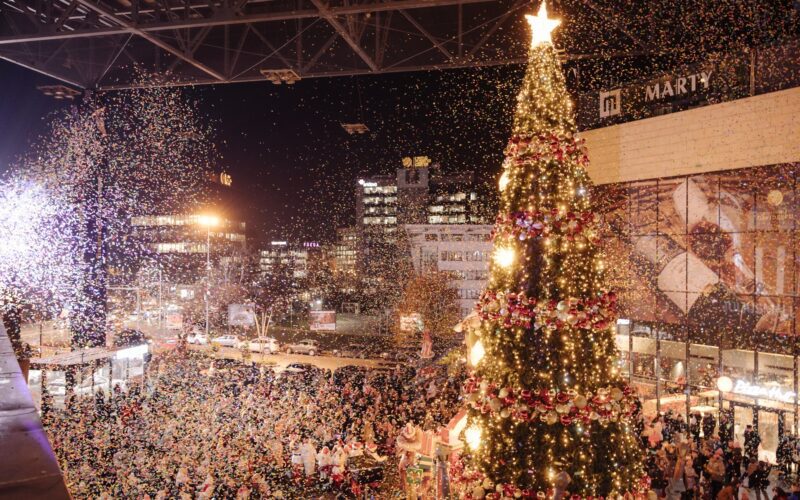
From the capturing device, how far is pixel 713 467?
1040 cm

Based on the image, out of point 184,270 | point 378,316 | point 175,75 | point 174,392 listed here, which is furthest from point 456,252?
point 175,75

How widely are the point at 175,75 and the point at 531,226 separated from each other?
35.2 ft

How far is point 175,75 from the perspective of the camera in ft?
42.3

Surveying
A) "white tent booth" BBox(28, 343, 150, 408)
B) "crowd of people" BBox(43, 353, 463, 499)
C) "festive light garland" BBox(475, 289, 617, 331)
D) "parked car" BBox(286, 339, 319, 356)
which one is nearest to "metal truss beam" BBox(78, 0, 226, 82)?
"crowd of people" BBox(43, 353, 463, 499)

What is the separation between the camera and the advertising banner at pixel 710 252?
14.4m

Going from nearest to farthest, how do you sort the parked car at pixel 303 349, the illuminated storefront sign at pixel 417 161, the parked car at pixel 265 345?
the parked car at pixel 265 345 < the parked car at pixel 303 349 < the illuminated storefront sign at pixel 417 161

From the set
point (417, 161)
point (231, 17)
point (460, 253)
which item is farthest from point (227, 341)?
point (417, 161)

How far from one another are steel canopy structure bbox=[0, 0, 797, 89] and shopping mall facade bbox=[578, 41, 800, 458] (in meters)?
2.87

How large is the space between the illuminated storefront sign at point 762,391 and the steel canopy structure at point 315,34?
955 cm

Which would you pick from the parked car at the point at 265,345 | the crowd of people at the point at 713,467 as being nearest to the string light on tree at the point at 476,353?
the crowd of people at the point at 713,467

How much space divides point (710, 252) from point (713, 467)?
7.58 m

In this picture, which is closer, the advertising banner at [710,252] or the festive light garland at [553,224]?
the festive light garland at [553,224]

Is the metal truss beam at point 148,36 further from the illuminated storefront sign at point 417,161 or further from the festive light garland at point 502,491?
the illuminated storefront sign at point 417,161

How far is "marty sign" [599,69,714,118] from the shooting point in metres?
16.0
